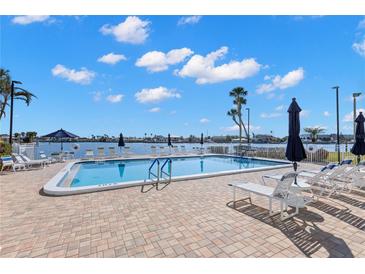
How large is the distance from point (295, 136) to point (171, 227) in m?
4.19

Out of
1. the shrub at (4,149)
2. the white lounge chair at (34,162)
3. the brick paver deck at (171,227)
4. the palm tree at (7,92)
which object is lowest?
the brick paver deck at (171,227)

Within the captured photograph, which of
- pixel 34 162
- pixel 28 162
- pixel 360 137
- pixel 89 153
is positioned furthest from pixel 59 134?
pixel 360 137

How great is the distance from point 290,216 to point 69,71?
15294 mm

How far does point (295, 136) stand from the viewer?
5.30m

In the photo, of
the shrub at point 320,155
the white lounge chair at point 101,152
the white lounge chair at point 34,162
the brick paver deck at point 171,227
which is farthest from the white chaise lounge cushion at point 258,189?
the white lounge chair at point 101,152

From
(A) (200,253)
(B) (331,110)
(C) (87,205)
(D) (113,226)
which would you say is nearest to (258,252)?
(A) (200,253)

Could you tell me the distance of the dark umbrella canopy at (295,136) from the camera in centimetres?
518

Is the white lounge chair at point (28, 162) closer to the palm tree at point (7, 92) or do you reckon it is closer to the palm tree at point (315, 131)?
the palm tree at point (7, 92)

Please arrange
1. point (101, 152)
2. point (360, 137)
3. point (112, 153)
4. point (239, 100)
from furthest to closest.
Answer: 1. point (239, 100)
2. point (112, 153)
3. point (101, 152)
4. point (360, 137)

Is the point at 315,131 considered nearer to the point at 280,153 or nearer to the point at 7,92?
the point at 280,153

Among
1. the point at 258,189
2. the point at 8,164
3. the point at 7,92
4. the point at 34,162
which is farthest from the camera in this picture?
the point at 7,92

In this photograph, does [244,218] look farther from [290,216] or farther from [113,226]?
[113,226]

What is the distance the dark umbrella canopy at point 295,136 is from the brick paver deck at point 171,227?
4.15ft

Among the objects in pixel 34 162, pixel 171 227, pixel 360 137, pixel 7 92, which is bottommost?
pixel 171 227
